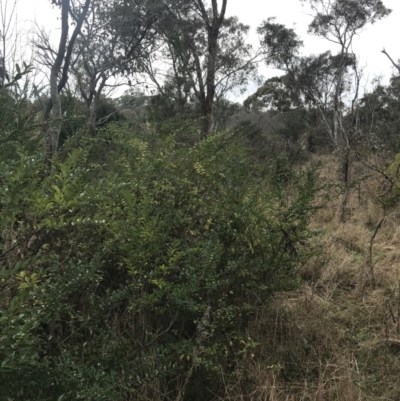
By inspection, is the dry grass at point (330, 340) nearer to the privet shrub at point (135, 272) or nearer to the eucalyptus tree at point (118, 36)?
the privet shrub at point (135, 272)

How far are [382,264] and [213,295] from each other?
108 inches

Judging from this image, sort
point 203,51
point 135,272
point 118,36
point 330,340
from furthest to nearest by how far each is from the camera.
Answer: point 203,51, point 118,36, point 330,340, point 135,272

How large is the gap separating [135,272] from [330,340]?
147 cm

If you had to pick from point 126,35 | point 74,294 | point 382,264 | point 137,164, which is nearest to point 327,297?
point 382,264

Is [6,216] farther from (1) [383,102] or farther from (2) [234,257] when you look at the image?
(1) [383,102]

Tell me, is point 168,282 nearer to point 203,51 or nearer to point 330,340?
point 330,340

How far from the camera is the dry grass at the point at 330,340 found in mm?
2275

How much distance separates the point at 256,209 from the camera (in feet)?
8.66

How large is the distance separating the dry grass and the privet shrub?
0.15 meters

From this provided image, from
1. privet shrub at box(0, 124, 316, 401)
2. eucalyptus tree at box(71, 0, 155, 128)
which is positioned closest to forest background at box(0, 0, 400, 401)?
privet shrub at box(0, 124, 316, 401)

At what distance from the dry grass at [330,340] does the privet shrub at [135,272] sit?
0.51 feet

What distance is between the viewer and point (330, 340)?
2738 mm

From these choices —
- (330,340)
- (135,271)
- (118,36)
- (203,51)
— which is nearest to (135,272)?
(135,271)

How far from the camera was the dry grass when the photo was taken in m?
2.27
